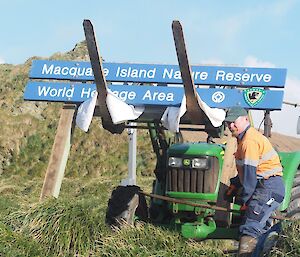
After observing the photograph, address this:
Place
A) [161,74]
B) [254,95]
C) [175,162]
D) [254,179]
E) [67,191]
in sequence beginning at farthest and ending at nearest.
Result: [67,191], [161,74], [254,95], [175,162], [254,179]

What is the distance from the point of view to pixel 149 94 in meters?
9.17

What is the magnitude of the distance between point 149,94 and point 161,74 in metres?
0.39

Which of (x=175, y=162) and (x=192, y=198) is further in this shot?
(x=175, y=162)

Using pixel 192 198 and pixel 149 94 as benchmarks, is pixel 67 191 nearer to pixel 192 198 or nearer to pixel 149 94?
pixel 149 94

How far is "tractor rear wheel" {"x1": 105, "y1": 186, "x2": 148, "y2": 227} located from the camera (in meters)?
7.87

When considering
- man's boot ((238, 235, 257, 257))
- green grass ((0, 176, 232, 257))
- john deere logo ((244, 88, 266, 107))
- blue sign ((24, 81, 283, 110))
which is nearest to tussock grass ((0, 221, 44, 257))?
green grass ((0, 176, 232, 257))

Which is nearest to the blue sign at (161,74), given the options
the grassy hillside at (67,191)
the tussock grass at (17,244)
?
the grassy hillside at (67,191)

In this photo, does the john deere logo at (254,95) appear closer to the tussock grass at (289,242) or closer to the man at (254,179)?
the man at (254,179)

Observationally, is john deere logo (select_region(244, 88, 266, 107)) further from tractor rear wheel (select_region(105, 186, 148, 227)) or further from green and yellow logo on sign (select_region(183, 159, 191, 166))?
tractor rear wheel (select_region(105, 186, 148, 227))

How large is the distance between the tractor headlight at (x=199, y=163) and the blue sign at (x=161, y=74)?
1629 millimetres

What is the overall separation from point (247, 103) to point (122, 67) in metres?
1.89

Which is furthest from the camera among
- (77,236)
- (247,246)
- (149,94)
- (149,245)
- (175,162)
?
(149,94)

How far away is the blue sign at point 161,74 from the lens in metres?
8.99

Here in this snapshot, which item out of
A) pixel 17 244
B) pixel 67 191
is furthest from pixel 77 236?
pixel 67 191
